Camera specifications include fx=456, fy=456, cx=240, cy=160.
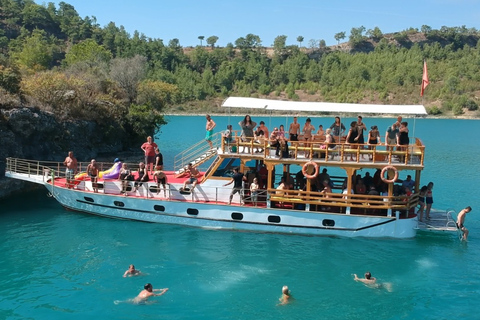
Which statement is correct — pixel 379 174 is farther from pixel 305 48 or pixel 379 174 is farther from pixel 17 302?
pixel 305 48

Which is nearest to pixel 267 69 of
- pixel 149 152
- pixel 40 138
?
pixel 40 138

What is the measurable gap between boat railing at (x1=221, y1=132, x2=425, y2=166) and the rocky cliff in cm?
1402

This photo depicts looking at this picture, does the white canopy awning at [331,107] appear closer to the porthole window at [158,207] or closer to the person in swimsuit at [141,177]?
the person in swimsuit at [141,177]

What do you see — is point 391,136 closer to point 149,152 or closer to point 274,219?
point 274,219

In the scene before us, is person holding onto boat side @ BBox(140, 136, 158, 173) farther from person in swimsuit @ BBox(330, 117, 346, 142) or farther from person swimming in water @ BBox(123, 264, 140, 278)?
person in swimsuit @ BBox(330, 117, 346, 142)

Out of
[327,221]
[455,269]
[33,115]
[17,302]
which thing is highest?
[33,115]

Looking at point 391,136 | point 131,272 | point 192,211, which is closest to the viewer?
point 131,272

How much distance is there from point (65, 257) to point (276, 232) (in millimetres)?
8517

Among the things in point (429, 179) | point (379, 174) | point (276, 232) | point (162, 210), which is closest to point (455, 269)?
point (379, 174)

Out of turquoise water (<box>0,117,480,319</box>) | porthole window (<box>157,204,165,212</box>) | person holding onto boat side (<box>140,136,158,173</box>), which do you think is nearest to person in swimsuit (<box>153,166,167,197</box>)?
porthole window (<box>157,204,165,212</box>)

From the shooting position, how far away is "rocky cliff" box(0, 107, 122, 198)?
26.0 meters

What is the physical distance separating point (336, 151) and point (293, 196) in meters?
2.55

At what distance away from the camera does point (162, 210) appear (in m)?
20.5

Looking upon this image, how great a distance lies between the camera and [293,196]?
1889 cm
